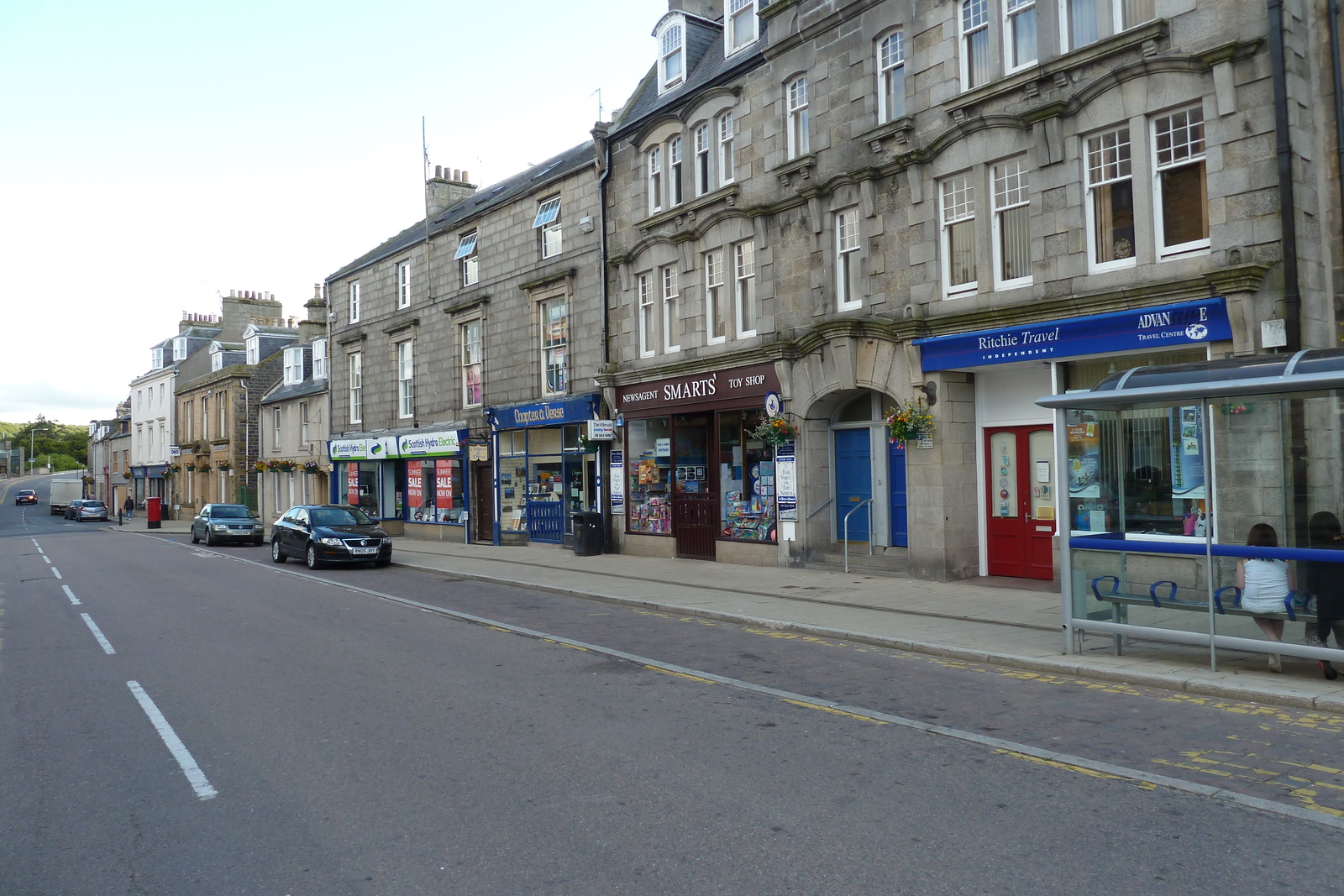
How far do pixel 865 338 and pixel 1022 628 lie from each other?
258 inches

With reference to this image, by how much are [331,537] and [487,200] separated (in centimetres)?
1245

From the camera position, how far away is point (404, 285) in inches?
1259

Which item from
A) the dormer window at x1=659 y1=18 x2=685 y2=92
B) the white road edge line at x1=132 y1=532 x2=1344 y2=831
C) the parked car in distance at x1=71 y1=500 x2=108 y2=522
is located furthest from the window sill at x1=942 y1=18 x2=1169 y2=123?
the parked car in distance at x1=71 y1=500 x2=108 y2=522

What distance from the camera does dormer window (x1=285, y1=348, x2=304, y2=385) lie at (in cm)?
4059

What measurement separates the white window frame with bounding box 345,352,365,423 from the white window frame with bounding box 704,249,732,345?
61.3ft

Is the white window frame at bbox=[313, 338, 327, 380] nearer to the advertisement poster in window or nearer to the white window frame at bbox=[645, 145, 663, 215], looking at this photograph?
the advertisement poster in window

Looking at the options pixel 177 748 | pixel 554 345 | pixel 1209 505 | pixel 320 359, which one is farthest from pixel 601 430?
pixel 320 359

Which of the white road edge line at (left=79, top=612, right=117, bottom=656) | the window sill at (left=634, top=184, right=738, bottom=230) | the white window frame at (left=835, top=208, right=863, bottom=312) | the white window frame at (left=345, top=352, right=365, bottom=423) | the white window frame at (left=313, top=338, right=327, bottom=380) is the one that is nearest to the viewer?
the white road edge line at (left=79, top=612, right=117, bottom=656)

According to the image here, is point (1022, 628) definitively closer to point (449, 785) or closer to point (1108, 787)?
point (1108, 787)

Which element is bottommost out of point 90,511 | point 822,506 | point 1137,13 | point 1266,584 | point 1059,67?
point 90,511

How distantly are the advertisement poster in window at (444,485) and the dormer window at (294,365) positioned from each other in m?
14.2

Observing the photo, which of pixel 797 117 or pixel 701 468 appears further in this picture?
pixel 701 468

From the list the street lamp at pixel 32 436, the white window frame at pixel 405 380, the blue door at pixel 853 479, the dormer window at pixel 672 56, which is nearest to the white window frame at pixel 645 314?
the dormer window at pixel 672 56

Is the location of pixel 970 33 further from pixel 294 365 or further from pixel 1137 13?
pixel 294 365
